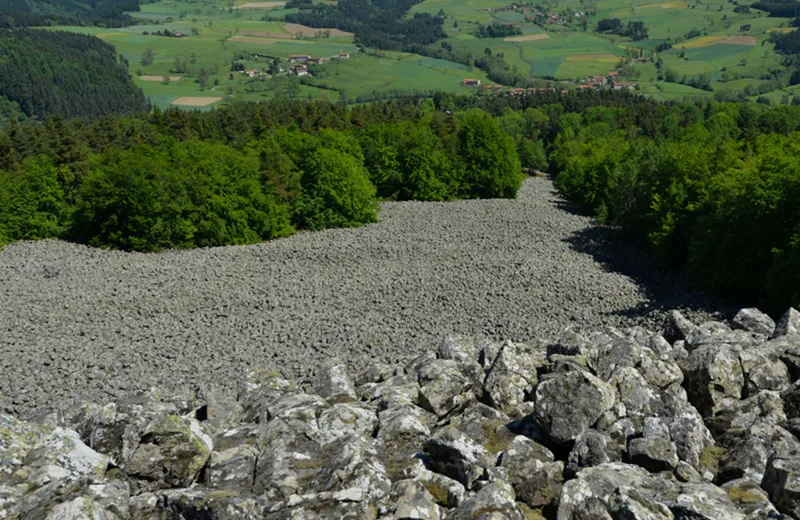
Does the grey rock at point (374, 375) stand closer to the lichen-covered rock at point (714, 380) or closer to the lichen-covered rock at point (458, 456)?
the lichen-covered rock at point (458, 456)

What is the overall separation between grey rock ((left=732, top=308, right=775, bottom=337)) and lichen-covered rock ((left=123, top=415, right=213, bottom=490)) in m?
16.4

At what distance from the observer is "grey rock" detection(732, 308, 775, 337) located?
19.4 m

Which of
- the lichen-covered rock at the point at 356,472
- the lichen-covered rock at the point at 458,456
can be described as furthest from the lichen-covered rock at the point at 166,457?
the lichen-covered rock at the point at 458,456

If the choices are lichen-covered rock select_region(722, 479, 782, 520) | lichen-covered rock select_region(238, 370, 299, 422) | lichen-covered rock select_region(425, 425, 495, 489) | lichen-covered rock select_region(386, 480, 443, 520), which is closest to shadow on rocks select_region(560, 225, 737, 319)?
lichen-covered rock select_region(238, 370, 299, 422)

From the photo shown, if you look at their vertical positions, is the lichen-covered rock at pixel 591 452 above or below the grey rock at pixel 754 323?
above

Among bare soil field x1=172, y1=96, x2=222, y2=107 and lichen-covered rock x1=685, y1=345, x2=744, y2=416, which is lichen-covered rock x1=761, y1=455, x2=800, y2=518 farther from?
bare soil field x1=172, y1=96, x2=222, y2=107

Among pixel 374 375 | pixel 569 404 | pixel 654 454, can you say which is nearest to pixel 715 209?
pixel 374 375

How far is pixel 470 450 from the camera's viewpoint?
12.1 meters

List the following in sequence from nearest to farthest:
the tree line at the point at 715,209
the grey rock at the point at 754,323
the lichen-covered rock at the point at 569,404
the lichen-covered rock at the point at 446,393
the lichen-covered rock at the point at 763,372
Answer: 1. the lichen-covered rock at the point at 569,404
2. the lichen-covered rock at the point at 763,372
3. the lichen-covered rock at the point at 446,393
4. the grey rock at the point at 754,323
5. the tree line at the point at 715,209

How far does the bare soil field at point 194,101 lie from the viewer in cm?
16988

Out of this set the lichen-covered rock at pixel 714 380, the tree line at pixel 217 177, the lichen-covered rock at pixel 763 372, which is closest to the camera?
the lichen-covered rock at pixel 714 380

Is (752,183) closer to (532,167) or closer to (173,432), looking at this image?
(173,432)

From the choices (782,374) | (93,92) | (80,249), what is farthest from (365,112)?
(93,92)

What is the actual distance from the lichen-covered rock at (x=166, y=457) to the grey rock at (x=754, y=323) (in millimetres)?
16386
